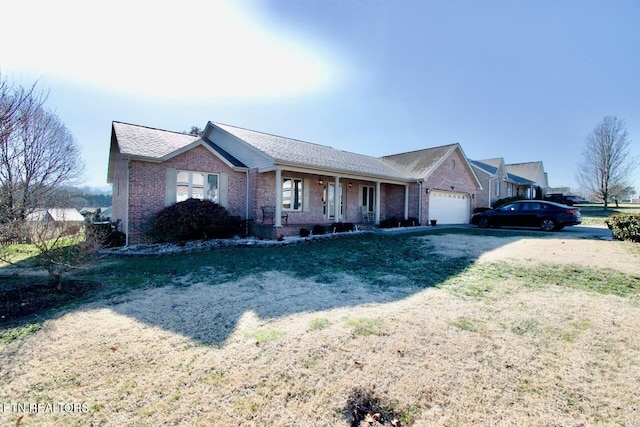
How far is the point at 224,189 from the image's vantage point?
42.8 ft

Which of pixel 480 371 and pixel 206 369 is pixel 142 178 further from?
pixel 480 371

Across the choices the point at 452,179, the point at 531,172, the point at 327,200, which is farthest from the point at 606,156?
the point at 327,200

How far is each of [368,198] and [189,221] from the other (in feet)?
36.2

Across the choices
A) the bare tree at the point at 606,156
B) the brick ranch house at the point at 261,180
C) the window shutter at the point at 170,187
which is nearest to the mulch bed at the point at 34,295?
the brick ranch house at the point at 261,180

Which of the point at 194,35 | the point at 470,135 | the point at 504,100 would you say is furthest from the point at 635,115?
the point at 194,35

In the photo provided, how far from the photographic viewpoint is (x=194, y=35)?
8.84m

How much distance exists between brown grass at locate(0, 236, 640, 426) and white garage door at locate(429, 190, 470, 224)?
48.1ft

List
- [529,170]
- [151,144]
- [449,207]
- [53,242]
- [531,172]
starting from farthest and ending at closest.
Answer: [529,170] < [531,172] < [449,207] < [151,144] < [53,242]

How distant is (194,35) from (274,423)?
10.2 metres

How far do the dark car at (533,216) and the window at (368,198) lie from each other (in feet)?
21.7

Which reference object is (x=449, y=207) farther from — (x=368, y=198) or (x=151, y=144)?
(x=151, y=144)

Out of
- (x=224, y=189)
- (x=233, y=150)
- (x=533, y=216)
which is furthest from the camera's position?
(x=533, y=216)

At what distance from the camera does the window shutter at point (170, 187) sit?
11516 mm

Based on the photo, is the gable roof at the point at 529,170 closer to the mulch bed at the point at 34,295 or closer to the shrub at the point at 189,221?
the shrub at the point at 189,221
